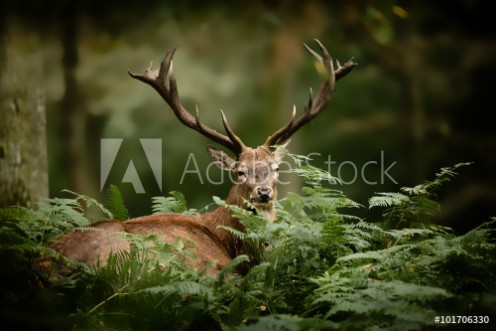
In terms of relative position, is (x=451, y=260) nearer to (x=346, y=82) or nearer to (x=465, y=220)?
(x=465, y=220)

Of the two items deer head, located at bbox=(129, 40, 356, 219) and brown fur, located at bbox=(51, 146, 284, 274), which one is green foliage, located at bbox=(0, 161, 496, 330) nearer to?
brown fur, located at bbox=(51, 146, 284, 274)

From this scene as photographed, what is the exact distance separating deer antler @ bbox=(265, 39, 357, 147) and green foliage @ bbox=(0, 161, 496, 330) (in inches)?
71.5

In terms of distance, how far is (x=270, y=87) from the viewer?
10062 millimetres

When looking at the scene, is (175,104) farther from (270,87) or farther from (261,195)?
(270,87)

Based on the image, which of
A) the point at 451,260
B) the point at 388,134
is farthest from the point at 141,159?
the point at 451,260

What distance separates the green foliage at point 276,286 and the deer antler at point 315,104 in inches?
71.5

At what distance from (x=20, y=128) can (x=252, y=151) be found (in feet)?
7.28

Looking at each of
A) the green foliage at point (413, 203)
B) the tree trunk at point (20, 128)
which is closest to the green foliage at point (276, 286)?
the green foliage at point (413, 203)

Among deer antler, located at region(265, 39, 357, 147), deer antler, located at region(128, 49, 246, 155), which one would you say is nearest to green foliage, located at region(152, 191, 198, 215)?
deer antler, located at region(128, 49, 246, 155)

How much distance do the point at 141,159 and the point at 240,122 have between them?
2.03 m

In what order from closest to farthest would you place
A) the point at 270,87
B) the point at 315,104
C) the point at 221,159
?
1. the point at 221,159
2. the point at 315,104
3. the point at 270,87

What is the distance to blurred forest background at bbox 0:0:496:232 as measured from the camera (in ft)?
33.5

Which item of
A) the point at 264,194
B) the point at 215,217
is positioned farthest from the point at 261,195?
the point at 215,217

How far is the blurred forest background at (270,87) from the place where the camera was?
Result: 1022 cm
